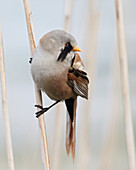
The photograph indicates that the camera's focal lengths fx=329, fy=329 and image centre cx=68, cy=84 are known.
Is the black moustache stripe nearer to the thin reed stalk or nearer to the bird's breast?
the bird's breast

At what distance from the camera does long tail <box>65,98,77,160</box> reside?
2.07 metres

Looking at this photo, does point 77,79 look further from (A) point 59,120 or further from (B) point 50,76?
(A) point 59,120

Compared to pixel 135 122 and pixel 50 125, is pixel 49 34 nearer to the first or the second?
pixel 50 125

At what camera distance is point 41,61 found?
1.73m

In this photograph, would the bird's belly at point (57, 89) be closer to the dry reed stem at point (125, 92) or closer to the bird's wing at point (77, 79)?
the bird's wing at point (77, 79)

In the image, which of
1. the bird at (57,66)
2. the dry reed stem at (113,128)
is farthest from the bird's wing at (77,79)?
the dry reed stem at (113,128)

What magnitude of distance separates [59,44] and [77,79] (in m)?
0.29

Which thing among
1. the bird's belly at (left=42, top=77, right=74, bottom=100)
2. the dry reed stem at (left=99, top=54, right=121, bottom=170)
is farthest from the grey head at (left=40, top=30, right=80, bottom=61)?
the dry reed stem at (left=99, top=54, right=121, bottom=170)

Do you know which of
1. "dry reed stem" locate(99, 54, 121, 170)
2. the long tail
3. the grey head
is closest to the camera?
the grey head

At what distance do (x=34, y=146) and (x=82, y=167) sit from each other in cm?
43

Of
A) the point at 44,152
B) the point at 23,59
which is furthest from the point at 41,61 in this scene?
the point at 23,59

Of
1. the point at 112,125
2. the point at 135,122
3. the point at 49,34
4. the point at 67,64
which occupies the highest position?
the point at 49,34

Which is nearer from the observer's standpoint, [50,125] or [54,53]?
[54,53]

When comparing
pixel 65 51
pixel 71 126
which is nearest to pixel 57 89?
pixel 65 51
